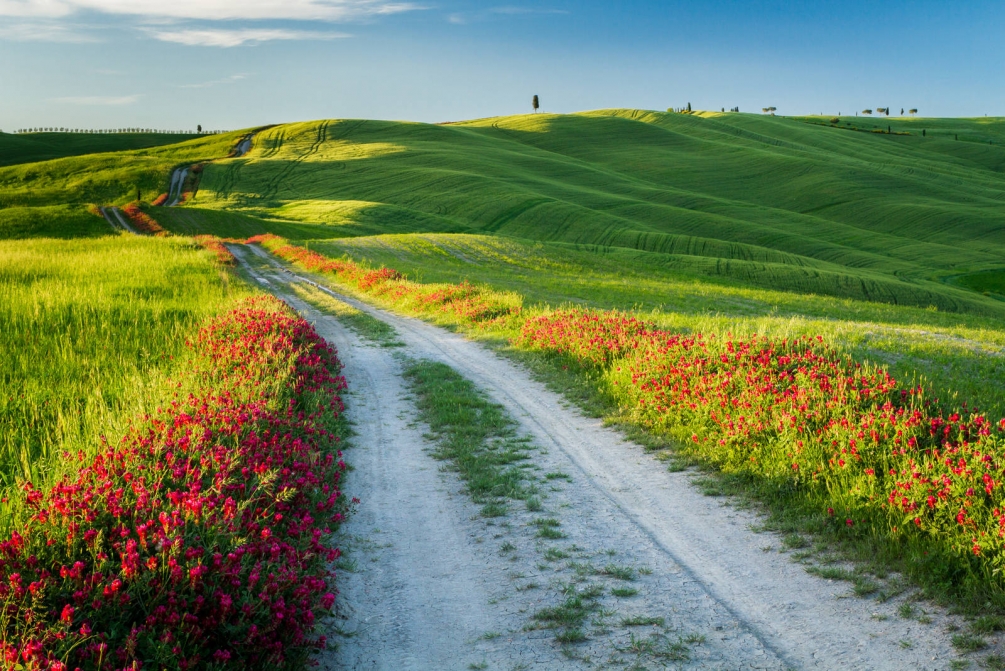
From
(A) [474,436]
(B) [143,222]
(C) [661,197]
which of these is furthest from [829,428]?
(C) [661,197]

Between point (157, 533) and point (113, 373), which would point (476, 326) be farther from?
point (157, 533)

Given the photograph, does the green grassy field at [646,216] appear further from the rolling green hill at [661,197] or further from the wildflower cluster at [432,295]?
the wildflower cluster at [432,295]

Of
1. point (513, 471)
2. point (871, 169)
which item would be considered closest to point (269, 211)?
point (513, 471)

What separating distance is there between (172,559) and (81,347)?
9.08 metres

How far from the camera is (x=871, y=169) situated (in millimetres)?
100688

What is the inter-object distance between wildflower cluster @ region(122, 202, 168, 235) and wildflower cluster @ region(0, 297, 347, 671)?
52160 mm

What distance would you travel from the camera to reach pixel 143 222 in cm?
5719

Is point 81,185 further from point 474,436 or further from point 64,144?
point 474,436

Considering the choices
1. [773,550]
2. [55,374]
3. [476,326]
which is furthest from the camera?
[476,326]

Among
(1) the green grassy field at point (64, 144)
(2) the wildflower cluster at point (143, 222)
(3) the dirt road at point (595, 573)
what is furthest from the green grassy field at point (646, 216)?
(1) the green grassy field at point (64, 144)

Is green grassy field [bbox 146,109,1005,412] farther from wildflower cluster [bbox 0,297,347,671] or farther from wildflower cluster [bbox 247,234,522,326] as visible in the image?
wildflower cluster [bbox 0,297,347,671]

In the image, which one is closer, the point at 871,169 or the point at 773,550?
the point at 773,550

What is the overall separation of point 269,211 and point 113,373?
65105mm

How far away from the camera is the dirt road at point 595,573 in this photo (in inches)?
190
